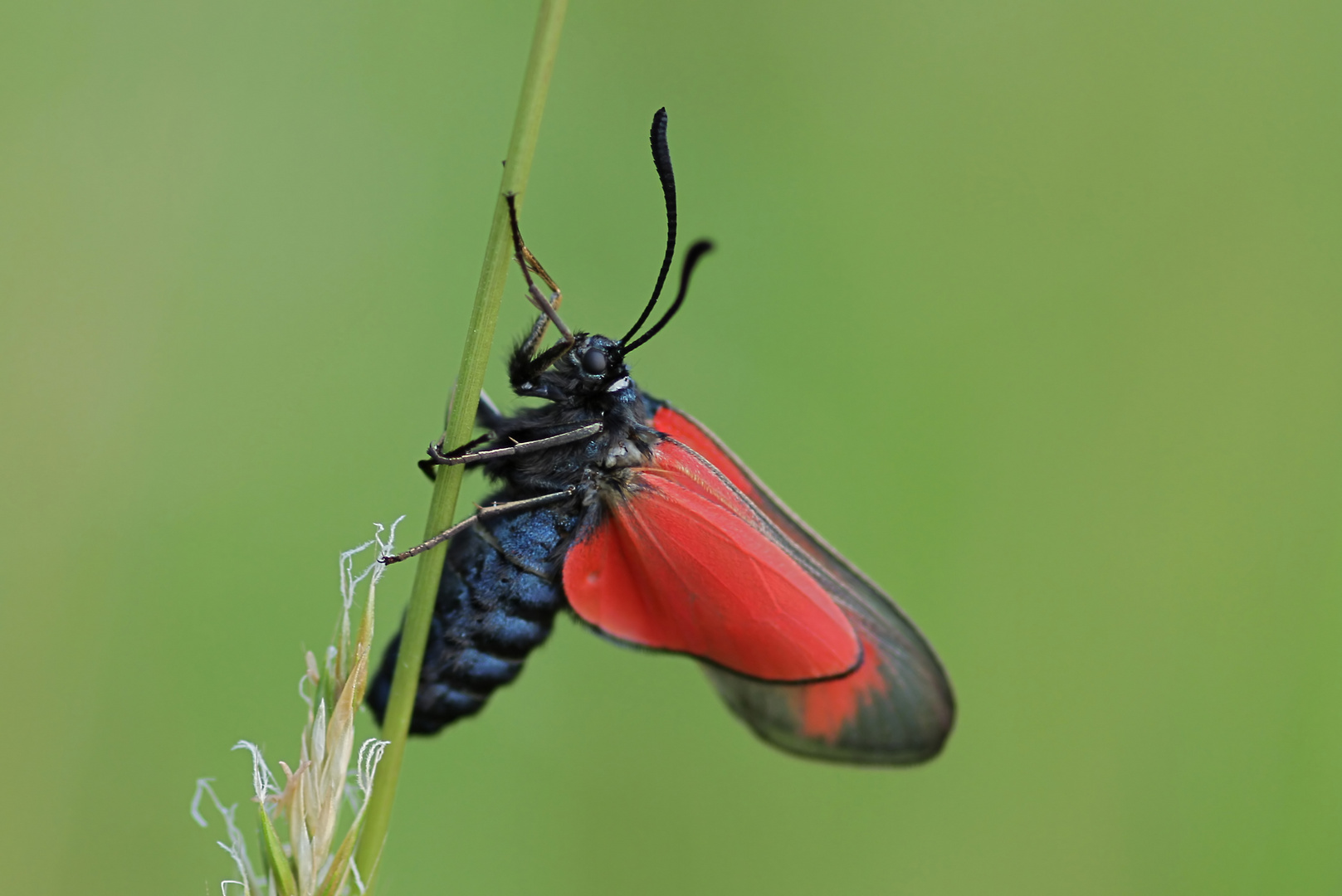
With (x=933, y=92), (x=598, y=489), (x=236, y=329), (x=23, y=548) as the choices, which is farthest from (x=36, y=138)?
(x=933, y=92)

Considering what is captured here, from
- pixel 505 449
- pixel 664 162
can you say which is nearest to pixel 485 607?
pixel 505 449

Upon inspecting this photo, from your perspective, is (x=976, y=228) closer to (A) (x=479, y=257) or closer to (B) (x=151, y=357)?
(A) (x=479, y=257)

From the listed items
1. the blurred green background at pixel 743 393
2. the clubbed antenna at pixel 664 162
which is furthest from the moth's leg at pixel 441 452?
the blurred green background at pixel 743 393

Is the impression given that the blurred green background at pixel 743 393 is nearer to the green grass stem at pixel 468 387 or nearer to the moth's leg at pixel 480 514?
the moth's leg at pixel 480 514

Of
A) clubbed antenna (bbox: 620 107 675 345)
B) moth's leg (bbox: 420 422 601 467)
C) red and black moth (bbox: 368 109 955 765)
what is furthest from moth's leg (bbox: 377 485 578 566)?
clubbed antenna (bbox: 620 107 675 345)

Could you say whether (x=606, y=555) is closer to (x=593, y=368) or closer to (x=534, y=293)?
(x=593, y=368)
